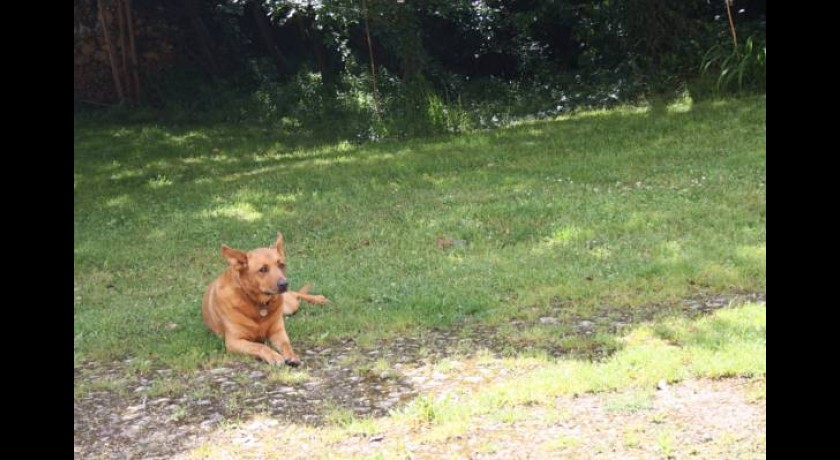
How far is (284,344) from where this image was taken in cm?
589

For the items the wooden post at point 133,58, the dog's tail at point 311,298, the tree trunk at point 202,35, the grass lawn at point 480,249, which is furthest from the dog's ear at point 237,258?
the tree trunk at point 202,35

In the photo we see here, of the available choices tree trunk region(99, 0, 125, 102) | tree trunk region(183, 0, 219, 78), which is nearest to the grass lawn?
tree trunk region(99, 0, 125, 102)

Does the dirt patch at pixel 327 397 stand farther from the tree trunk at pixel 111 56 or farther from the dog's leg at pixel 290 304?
the tree trunk at pixel 111 56

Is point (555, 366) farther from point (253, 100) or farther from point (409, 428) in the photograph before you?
point (253, 100)

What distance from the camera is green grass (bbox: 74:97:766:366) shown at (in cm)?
649

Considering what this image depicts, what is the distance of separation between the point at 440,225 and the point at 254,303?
299 cm

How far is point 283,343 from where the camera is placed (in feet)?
19.4

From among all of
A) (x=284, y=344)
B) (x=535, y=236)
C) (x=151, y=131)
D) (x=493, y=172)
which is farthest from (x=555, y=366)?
(x=151, y=131)

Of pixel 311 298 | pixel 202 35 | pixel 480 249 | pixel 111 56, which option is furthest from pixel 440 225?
pixel 202 35

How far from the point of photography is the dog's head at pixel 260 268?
5.78 m

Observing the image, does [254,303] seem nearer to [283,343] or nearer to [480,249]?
[283,343]

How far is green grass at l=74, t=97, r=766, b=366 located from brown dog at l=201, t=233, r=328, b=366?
20 centimetres

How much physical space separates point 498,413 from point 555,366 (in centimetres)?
72
